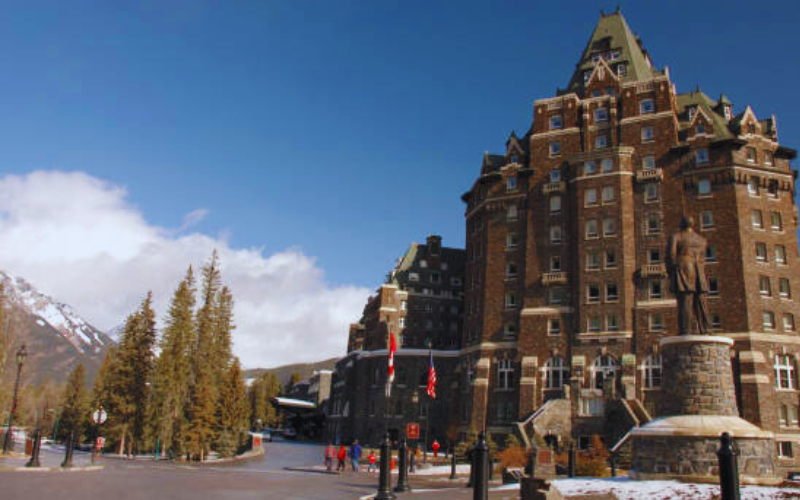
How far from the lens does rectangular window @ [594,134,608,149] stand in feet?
193

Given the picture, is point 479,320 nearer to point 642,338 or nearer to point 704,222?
point 642,338

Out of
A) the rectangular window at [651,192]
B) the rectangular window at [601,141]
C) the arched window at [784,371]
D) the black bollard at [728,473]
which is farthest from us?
the rectangular window at [601,141]

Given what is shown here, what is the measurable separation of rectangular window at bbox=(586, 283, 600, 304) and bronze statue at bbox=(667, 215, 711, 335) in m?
29.9

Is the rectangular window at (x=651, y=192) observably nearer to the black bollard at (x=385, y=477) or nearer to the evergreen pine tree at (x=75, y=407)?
the black bollard at (x=385, y=477)

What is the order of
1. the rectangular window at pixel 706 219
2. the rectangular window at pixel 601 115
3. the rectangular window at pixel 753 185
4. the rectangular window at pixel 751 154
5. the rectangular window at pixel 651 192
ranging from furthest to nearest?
the rectangular window at pixel 601 115, the rectangular window at pixel 651 192, the rectangular window at pixel 751 154, the rectangular window at pixel 753 185, the rectangular window at pixel 706 219

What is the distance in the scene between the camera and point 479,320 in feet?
205

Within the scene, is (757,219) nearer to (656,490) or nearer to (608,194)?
(608,194)

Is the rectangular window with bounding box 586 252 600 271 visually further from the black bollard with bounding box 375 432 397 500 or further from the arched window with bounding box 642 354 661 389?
the black bollard with bounding box 375 432 397 500

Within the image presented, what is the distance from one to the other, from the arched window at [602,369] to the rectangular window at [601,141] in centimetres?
1973

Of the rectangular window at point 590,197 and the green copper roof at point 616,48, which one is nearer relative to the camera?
the rectangular window at point 590,197

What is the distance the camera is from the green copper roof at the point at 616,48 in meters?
63.1

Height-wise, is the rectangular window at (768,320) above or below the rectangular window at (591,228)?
below

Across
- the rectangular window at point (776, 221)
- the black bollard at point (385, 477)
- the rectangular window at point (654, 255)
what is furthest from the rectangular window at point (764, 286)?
the black bollard at point (385, 477)

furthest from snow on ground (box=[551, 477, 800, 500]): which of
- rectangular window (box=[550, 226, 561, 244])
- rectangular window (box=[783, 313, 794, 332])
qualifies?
rectangular window (box=[550, 226, 561, 244])
